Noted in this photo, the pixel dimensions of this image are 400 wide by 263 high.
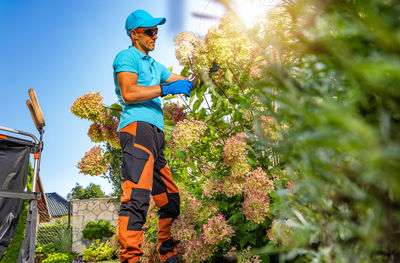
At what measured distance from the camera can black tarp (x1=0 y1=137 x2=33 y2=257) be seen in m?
3.43

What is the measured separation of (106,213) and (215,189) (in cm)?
1269

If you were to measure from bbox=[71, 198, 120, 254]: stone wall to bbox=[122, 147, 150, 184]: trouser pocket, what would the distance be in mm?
11305

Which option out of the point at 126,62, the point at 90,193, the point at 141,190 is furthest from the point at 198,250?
the point at 90,193

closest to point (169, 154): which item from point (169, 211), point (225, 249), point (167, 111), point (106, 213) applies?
point (167, 111)

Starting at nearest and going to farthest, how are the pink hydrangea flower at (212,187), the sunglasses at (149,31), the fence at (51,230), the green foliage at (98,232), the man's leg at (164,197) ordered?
the pink hydrangea flower at (212,187) < the man's leg at (164,197) < the sunglasses at (149,31) < the green foliage at (98,232) < the fence at (51,230)

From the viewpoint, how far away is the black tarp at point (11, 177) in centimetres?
343

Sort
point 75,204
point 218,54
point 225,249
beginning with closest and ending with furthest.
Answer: point 218,54 → point 225,249 → point 75,204

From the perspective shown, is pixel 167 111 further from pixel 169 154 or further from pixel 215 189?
pixel 215 189

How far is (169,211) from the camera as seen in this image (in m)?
2.25

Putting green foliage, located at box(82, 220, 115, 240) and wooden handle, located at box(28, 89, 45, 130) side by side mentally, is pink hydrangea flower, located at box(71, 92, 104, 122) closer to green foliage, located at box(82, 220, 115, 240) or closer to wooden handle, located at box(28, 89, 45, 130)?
wooden handle, located at box(28, 89, 45, 130)

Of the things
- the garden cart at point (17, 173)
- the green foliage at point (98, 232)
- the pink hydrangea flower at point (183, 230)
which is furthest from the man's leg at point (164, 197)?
the green foliage at point (98, 232)

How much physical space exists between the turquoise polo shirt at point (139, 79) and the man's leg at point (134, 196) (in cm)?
18

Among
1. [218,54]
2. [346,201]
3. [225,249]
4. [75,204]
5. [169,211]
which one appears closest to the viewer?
[346,201]

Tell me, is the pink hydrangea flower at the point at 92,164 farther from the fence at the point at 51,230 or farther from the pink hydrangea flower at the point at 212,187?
the fence at the point at 51,230
